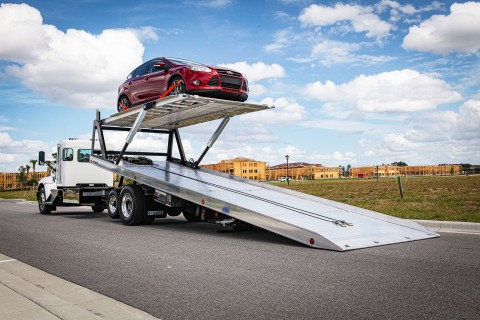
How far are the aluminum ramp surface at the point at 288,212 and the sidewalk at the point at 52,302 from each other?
3.67 metres

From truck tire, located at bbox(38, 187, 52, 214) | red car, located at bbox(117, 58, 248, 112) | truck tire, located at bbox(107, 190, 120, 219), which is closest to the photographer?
red car, located at bbox(117, 58, 248, 112)

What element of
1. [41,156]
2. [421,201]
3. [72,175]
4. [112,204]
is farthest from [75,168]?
[421,201]

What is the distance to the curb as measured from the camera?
979cm

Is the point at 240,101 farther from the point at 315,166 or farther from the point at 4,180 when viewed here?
the point at 315,166

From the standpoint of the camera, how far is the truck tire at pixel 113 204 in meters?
12.7

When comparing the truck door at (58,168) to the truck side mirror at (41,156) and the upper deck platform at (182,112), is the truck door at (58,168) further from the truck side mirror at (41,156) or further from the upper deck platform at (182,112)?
Result: the upper deck platform at (182,112)

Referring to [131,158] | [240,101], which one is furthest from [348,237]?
[131,158]

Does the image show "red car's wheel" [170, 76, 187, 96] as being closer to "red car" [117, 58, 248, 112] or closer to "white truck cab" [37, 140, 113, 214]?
"red car" [117, 58, 248, 112]

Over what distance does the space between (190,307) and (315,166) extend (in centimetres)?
18580

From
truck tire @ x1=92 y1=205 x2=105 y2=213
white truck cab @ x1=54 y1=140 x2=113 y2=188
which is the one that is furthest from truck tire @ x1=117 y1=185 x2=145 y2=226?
truck tire @ x1=92 y1=205 x2=105 y2=213

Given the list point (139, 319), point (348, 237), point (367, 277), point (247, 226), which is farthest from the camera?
point (247, 226)

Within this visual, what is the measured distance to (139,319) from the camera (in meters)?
4.10

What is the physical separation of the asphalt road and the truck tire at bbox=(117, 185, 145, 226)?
1932mm

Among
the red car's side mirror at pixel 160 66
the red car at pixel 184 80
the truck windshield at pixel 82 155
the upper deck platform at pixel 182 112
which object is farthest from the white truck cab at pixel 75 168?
the red car's side mirror at pixel 160 66
